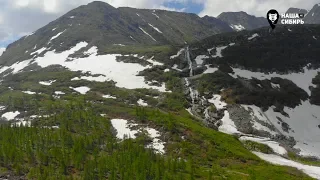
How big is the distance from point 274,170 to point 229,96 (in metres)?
68.8

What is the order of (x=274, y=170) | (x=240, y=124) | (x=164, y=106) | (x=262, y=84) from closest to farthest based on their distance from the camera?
(x=274, y=170), (x=240, y=124), (x=164, y=106), (x=262, y=84)

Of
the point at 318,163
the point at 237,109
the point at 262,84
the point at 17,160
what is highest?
the point at 262,84

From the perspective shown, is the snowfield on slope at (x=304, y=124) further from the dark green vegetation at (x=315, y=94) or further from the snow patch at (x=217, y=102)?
the snow patch at (x=217, y=102)

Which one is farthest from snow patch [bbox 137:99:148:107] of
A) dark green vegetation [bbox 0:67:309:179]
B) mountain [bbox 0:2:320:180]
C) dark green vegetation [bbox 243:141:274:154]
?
dark green vegetation [bbox 243:141:274:154]

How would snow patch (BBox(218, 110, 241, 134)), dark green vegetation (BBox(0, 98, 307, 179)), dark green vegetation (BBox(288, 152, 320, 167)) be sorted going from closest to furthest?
dark green vegetation (BBox(0, 98, 307, 179)) < dark green vegetation (BBox(288, 152, 320, 167)) < snow patch (BBox(218, 110, 241, 134))

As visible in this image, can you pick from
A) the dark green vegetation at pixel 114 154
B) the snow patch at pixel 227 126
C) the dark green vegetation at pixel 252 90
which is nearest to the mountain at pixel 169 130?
the dark green vegetation at pixel 114 154

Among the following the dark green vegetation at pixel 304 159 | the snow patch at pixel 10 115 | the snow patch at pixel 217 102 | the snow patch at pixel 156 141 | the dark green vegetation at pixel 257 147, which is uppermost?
the snow patch at pixel 217 102

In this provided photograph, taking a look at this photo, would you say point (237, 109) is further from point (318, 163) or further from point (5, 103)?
point (5, 103)

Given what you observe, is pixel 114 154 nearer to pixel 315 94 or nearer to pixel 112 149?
pixel 112 149

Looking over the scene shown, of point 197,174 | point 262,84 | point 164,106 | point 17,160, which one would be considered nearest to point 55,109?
point 164,106

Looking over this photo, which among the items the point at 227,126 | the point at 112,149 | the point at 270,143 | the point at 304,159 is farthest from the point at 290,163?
the point at 112,149

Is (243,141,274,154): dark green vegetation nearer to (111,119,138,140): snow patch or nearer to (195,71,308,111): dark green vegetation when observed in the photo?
(195,71,308,111): dark green vegetation

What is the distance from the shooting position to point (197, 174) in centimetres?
9888

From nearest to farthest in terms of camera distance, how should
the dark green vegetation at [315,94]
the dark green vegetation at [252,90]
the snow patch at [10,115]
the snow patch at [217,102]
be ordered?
the snow patch at [10,115] < the snow patch at [217,102] < the dark green vegetation at [252,90] < the dark green vegetation at [315,94]
